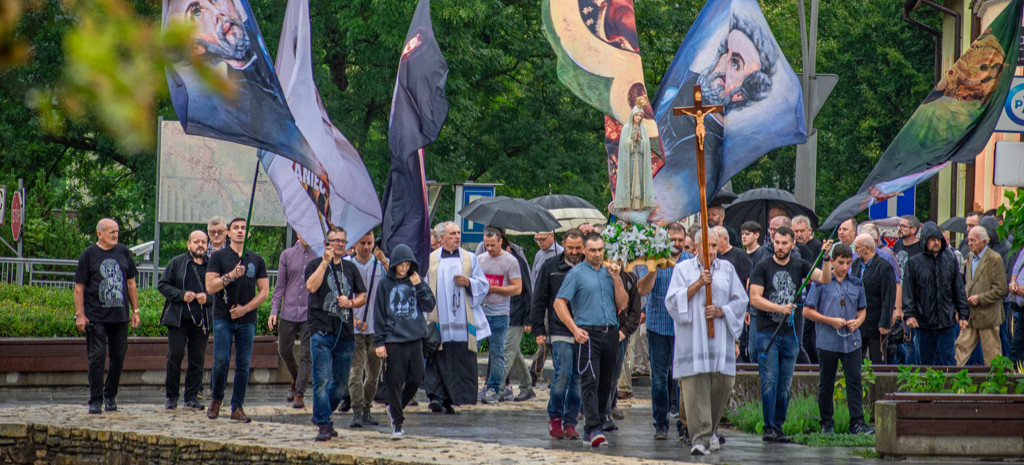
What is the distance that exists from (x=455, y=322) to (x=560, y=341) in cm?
322

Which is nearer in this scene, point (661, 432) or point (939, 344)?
point (661, 432)

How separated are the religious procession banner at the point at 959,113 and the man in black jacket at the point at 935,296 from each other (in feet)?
8.59

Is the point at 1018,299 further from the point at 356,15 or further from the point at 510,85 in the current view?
the point at 510,85

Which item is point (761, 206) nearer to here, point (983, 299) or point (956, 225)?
point (956, 225)

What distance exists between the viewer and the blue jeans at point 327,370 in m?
11.0

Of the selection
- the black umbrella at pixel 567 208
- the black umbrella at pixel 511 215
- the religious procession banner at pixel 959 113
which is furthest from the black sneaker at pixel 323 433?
the black umbrella at pixel 567 208

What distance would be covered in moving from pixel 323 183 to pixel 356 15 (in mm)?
16021

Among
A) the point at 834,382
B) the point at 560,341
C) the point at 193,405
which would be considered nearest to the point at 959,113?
the point at 834,382

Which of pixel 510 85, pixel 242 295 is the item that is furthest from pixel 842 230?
pixel 510 85

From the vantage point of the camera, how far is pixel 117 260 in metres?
13.1

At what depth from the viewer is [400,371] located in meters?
11.4

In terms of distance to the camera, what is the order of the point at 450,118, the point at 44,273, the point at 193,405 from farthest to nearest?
the point at 450,118 < the point at 44,273 < the point at 193,405

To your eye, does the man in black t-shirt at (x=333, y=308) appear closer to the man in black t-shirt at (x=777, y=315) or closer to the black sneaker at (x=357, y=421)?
the black sneaker at (x=357, y=421)

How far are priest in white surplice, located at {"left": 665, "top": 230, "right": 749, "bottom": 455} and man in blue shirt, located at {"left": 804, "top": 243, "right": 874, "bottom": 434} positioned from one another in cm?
114
